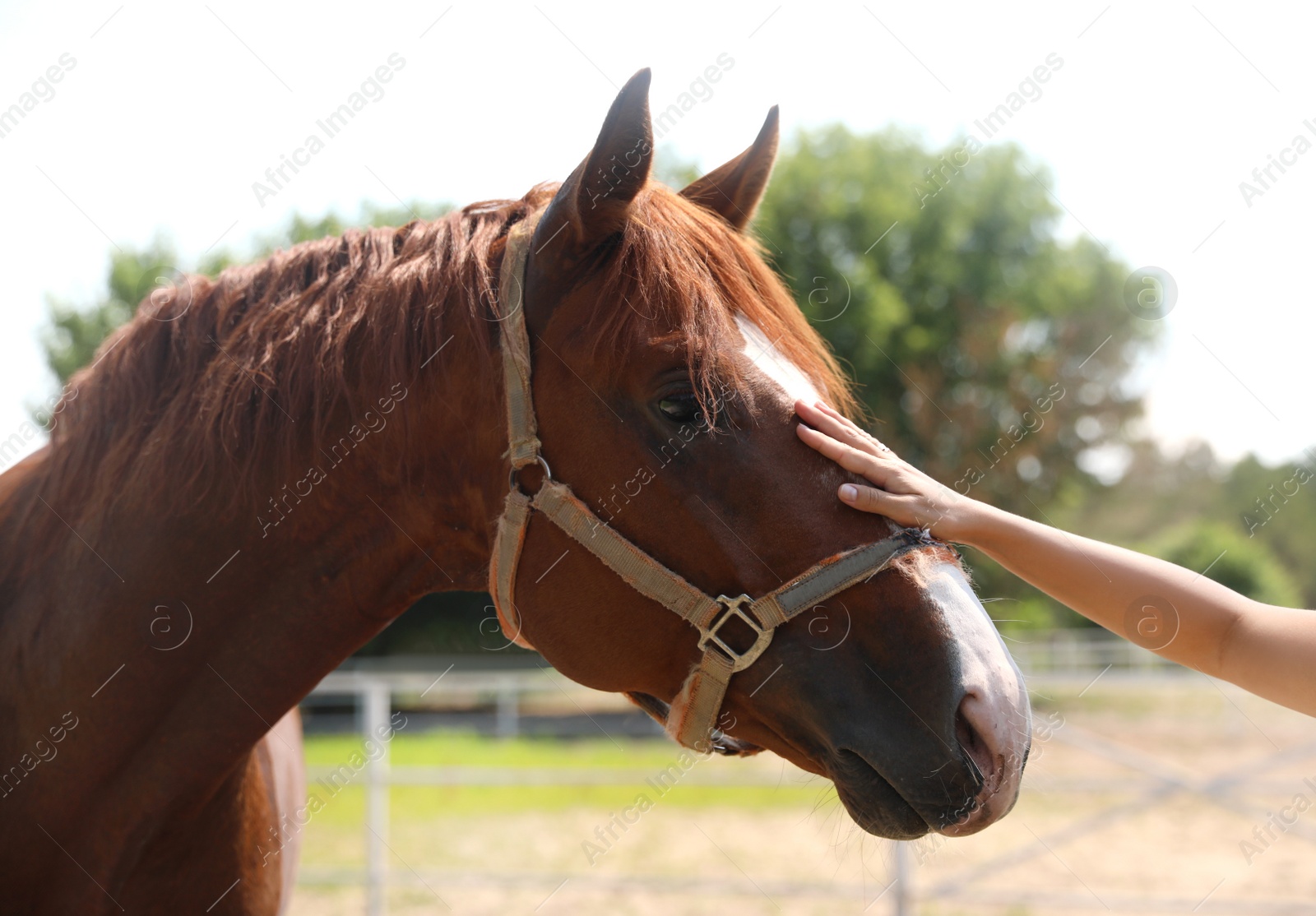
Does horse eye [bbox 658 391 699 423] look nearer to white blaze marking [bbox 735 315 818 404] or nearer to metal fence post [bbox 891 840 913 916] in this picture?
white blaze marking [bbox 735 315 818 404]

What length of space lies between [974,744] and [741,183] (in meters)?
1.41

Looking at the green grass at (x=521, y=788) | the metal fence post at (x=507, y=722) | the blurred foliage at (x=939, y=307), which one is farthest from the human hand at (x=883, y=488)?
the blurred foliage at (x=939, y=307)

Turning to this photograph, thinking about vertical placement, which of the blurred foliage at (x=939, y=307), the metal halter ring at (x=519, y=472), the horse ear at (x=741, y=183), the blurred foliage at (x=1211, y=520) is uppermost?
the horse ear at (x=741, y=183)

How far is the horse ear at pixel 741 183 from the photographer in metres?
2.18

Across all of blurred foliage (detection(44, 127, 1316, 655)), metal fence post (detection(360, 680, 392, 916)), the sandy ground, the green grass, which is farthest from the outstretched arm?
blurred foliage (detection(44, 127, 1316, 655))

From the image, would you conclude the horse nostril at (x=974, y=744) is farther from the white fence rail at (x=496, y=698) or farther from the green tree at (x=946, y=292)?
the green tree at (x=946, y=292)

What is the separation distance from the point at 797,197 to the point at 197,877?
62.5 ft

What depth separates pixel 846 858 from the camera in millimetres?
A: 5637

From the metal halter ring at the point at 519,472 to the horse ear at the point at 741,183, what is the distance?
2.69 ft

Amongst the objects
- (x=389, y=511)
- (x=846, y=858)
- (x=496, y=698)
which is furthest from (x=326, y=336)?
(x=496, y=698)

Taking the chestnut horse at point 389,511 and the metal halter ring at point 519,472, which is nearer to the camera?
the chestnut horse at point 389,511

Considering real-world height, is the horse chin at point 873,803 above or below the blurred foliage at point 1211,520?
above

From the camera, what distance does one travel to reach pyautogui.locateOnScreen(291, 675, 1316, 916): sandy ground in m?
5.90

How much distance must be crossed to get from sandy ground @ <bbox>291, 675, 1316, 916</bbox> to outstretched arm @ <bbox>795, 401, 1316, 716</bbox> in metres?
3.75
